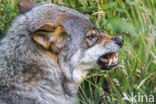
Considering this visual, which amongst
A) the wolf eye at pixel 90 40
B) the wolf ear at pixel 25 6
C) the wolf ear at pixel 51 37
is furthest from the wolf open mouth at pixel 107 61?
the wolf ear at pixel 25 6

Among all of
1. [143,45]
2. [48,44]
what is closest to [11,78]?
[48,44]

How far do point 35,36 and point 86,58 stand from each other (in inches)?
31.4

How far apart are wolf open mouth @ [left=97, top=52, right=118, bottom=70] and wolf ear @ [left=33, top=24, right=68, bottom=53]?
664 millimetres

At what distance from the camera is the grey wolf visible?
14.1 feet

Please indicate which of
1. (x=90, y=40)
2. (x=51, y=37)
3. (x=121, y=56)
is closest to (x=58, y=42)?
(x=51, y=37)

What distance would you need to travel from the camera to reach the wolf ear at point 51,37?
162 inches

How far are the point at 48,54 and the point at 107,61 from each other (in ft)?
2.88

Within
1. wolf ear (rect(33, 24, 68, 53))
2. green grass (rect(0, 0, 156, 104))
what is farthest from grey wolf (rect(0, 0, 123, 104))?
green grass (rect(0, 0, 156, 104))

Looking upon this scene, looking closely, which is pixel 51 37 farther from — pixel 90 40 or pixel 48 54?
pixel 90 40

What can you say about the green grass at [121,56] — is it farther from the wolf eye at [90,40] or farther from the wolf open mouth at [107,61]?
the wolf eye at [90,40]

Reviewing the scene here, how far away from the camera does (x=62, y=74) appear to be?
455 centimetres

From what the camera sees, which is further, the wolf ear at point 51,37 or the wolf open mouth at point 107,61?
the wolf open mouth at point 107,61

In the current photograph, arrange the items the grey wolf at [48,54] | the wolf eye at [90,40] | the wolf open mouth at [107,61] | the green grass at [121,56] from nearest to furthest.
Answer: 1. the grey wolf at [48,54]
2. the wolf eye at [90,40]
3. the wolf open mouth at [107,61]
4. the green grass at [121,56]

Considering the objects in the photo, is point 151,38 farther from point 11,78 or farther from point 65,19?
point 11,78
